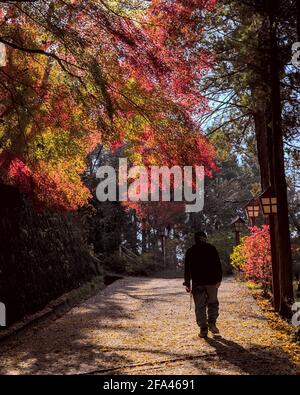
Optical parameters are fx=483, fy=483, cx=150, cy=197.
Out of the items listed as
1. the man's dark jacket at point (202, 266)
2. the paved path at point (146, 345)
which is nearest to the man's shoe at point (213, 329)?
the paved path at point (146, 345)

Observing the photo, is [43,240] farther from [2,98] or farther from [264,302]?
[264,302]

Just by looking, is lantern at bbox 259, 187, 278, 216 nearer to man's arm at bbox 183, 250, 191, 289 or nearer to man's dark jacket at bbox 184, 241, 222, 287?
man's dark jacket at bbox 184, 241, 222, 287

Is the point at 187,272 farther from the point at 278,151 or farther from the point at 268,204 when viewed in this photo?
the point at 268,204

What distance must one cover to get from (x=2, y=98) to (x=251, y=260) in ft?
28.2

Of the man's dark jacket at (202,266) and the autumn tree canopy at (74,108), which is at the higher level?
the autumn tree canopy at (74,108)

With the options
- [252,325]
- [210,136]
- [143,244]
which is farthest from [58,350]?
[143,244]

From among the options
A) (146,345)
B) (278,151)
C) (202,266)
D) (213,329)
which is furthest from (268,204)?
(146,345)

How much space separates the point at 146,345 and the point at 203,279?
4.66 ft

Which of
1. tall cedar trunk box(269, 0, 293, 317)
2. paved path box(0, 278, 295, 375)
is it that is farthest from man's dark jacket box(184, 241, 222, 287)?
tall cedar trunk box(269, 0, 293, 317)

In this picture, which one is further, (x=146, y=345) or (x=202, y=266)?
(x=202, y=266)

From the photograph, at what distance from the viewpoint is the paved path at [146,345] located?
20.8 feet

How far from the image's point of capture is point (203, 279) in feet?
26.1

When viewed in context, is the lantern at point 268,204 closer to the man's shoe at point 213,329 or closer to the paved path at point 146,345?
the paved path at point 146,345

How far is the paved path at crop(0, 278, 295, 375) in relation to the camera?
250 inches
